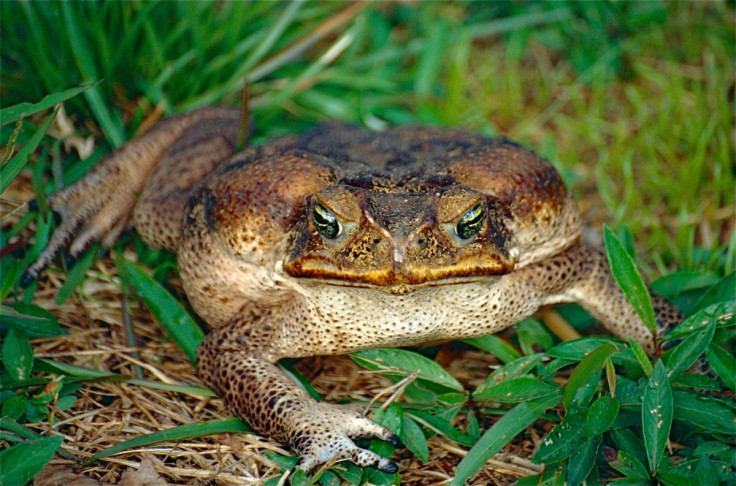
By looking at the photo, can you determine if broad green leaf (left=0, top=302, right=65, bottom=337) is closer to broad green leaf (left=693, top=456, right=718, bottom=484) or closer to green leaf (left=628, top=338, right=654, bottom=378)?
green leaf (left=628, top=338, right=654, bottom=378)

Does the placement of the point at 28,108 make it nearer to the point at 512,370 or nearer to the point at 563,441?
the point at 512,370

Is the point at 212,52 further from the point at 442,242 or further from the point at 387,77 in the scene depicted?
the point at 442,242

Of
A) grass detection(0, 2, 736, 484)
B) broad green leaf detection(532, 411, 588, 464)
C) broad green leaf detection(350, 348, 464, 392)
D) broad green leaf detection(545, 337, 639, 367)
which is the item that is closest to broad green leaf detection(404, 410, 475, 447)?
grass detection(0, 2, 736, 484)

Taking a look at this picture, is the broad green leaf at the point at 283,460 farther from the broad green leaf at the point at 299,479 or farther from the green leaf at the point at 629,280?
the green leaf at the point at 629,280

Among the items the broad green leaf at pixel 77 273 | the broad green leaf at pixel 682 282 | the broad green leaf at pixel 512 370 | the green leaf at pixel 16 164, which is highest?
the green leaf at pixel 16 164

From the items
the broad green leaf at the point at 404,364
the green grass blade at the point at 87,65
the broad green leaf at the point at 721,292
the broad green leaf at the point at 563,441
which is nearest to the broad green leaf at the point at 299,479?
the broad green leaf at the point at 404,364

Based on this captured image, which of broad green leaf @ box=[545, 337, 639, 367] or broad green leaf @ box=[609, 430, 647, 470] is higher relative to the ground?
broad green leaf @ box=[545, 337, 639, 367]
